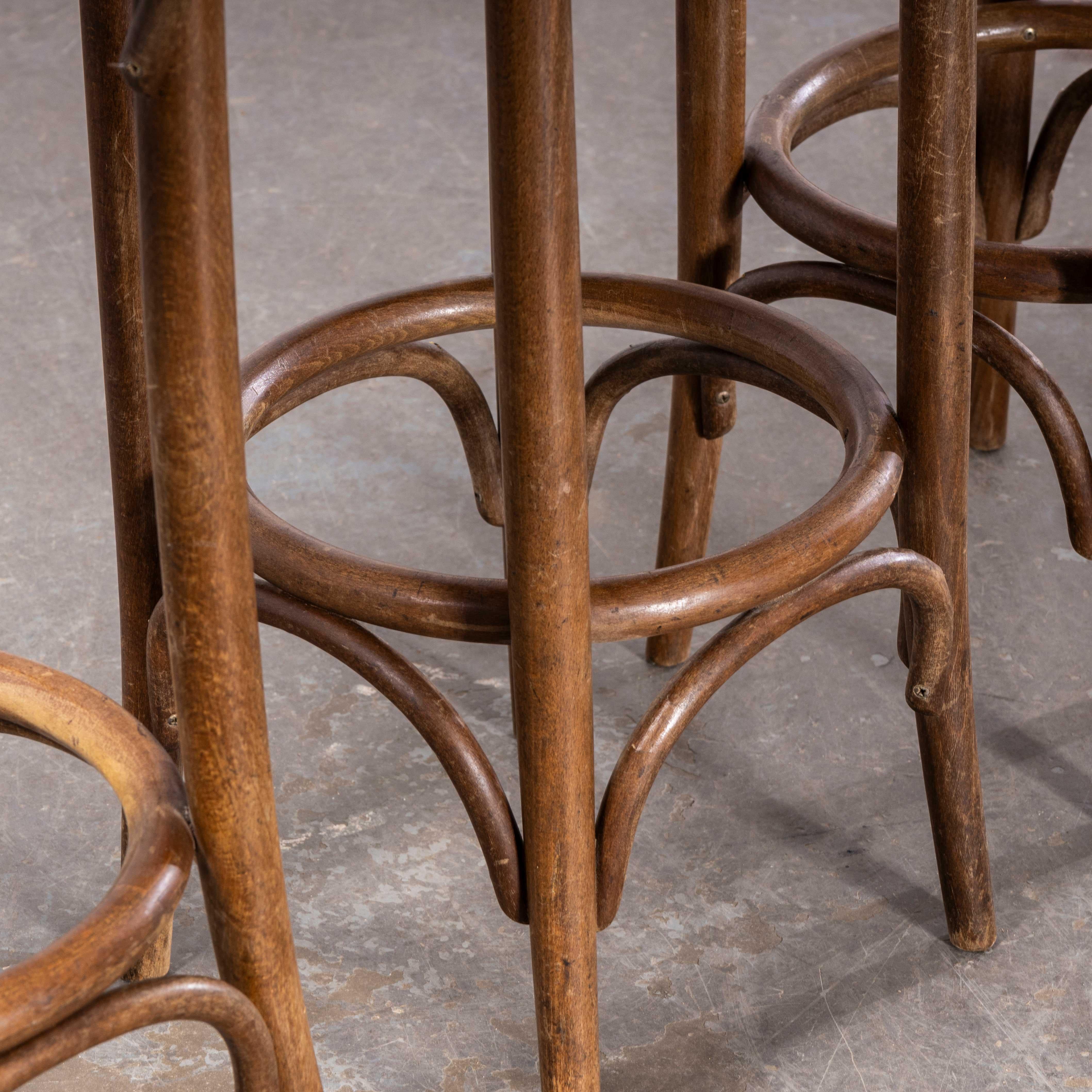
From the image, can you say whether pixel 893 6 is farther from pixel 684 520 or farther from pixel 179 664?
pixel 179 664

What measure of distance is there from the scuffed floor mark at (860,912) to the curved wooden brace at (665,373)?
18.6 inches

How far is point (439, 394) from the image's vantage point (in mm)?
1390

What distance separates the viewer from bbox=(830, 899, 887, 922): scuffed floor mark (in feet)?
4.98

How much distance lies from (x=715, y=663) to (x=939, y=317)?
0.32 meters

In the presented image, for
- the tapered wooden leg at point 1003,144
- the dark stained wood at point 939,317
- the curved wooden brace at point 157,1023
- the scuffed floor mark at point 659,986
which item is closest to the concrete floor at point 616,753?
the scuffed floor mark at point 659,986

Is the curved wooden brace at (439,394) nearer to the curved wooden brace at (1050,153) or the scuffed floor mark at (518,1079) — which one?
the scuffed floor mark at (518,1079)

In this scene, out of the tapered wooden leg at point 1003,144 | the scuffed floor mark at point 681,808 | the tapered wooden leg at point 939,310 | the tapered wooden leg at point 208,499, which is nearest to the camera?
the tapered wooden leg at point 208,499

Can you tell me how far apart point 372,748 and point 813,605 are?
0.73 metres

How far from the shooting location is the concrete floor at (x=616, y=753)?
4.59 feet

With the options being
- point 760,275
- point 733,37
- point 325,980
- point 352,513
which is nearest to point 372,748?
point 325,980

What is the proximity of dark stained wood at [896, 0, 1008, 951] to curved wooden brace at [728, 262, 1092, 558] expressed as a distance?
110mm

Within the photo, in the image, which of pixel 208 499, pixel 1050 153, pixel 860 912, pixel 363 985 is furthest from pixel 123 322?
pixel 1050 153

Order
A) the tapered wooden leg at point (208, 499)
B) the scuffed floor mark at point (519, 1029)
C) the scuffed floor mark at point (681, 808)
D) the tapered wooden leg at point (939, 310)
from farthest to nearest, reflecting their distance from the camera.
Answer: the scuffed floor mark at point (681, 808) < the scuffed floor mark at point (519, 1029) < the tapered wooden leg at point (939, 310) < the tapered wooden leg at point (208, 499)

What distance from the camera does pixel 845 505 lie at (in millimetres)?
1062
